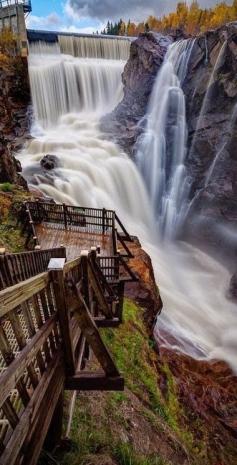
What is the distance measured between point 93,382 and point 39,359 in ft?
4.56

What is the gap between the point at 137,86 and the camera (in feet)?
122

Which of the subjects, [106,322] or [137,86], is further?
[137,86]

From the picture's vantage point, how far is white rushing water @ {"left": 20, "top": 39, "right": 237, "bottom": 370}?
1691 centimetres

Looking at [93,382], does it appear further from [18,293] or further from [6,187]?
[6,187]

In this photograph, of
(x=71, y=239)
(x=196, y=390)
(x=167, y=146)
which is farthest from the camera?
(x=167, y=146)

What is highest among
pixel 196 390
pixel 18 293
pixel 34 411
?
pixel 18 293

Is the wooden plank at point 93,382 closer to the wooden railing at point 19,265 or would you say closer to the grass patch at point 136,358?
the wooden railing at point 19,265

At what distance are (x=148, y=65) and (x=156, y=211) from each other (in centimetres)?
1802

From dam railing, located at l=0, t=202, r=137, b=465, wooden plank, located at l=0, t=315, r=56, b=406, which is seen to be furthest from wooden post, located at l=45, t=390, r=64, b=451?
wooden plank, located at l=0, t=315, r=56, b=406

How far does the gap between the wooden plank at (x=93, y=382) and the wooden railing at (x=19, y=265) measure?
5.08 feet

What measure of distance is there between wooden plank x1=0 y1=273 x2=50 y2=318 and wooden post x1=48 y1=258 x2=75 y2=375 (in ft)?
0.97

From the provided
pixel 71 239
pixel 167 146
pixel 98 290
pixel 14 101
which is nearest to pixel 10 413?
pixel 98 290

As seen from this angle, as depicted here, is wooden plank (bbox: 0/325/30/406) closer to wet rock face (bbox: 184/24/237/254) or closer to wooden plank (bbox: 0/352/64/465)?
wooden plank (bbox: 0/352/64/465)

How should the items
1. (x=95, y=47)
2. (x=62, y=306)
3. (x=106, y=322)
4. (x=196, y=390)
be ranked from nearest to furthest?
(x=62, y=306) → (x=106, y=322) → (x=196, y=390) → (x=95, y=47)
